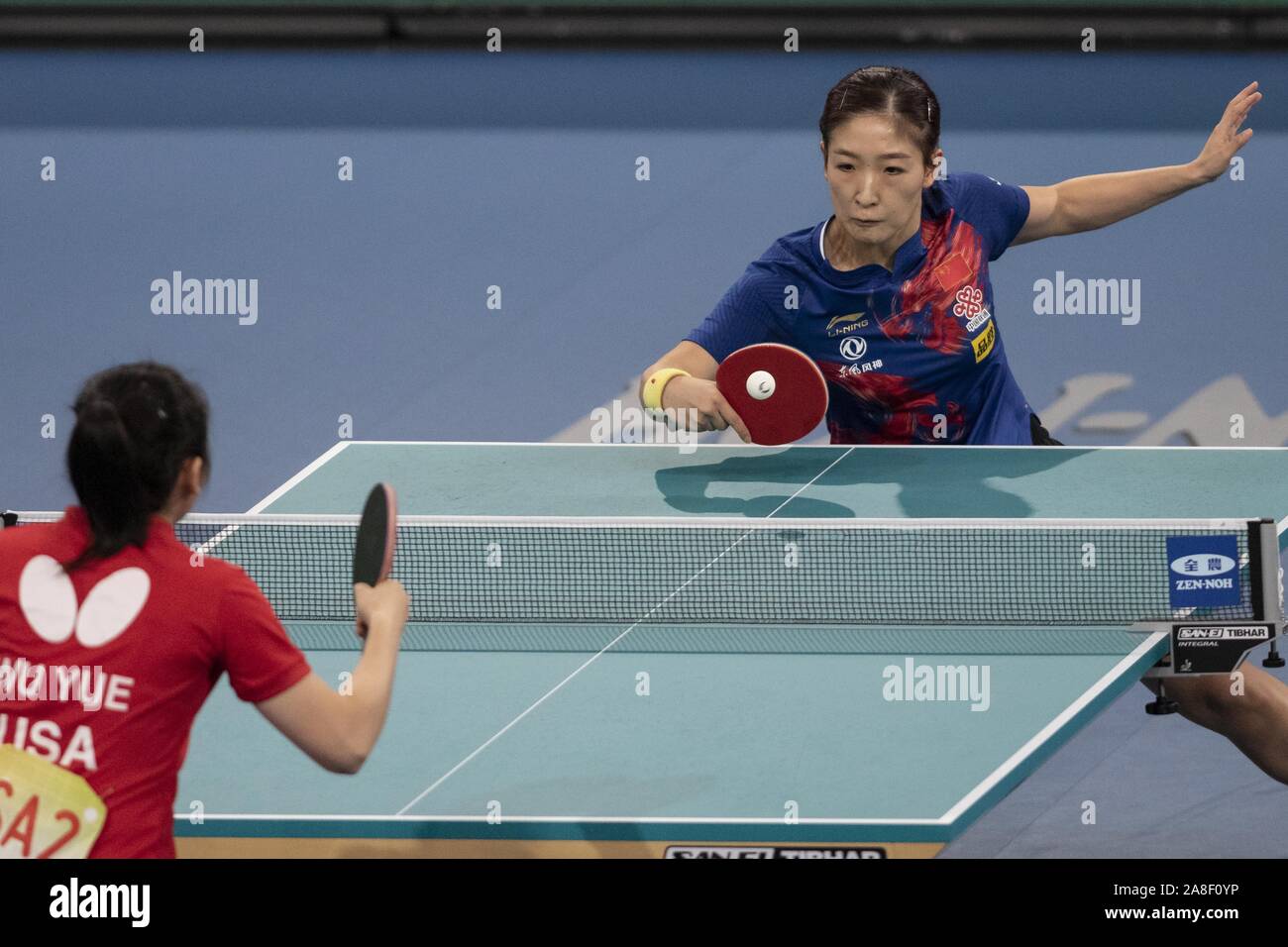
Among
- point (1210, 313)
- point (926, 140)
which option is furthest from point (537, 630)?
point (1210, 313)

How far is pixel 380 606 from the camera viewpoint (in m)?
2.84

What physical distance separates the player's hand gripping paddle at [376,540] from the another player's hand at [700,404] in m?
1.77

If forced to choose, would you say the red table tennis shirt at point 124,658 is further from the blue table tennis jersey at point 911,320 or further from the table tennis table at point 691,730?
the blue table tennis jersey at point 911,320

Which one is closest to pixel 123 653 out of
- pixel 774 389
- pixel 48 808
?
pixel 48 808

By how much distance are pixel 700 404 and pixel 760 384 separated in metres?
0.18

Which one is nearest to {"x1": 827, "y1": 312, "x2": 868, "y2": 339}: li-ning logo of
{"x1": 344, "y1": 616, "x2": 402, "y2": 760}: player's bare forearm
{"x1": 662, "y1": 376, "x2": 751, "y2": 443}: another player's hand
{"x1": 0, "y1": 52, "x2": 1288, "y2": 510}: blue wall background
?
{"x1": 662, "y1": 376, "x2": 751, "y2": 443}: another player's hand

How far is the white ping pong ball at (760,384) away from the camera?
177 inches

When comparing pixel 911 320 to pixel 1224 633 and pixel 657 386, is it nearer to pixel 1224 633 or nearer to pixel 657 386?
pixel 657 386

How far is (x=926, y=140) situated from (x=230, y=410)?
4387 mm

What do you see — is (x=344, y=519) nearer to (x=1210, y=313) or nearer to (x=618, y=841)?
(x=618, y=841)

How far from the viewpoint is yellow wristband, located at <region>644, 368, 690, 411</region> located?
4.69m

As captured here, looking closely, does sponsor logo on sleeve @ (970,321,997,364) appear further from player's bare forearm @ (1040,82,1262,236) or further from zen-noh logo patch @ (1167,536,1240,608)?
zen-noh logo patch @ (1167,536,1240,608)

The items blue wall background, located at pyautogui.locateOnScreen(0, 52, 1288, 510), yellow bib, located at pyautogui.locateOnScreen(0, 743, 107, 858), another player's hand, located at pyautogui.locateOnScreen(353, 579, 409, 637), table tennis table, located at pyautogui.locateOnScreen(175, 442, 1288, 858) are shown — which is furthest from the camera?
blue wall background, located at pyautogui.locateOnScreen(0, 52, 1288, 510)

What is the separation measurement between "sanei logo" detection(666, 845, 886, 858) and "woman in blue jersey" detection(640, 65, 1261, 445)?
185cm
